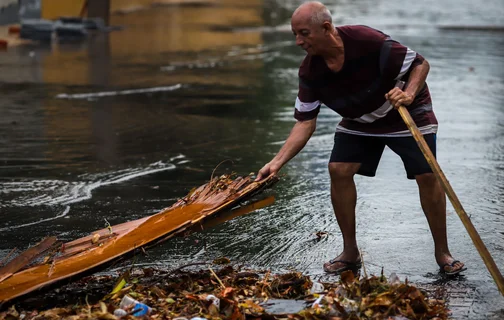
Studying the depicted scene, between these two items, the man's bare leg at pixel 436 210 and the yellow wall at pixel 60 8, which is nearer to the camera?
the man's bare leg at pixel 436 210

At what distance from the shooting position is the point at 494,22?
24.5 metres

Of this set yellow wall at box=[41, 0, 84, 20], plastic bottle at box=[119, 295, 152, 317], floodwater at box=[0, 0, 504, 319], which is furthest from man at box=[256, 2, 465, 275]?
yellow wall at box=[41, 0, 84, 20]

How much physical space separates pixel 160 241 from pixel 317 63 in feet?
4.45

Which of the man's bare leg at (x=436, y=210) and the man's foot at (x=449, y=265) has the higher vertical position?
the man's bare leg at (x=436, y=210)

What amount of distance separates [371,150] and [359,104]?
15.0 inches

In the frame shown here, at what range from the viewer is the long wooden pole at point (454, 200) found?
4648mm

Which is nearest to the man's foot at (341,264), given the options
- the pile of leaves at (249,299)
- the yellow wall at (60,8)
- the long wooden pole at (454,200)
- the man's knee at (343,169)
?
the pile of leaves at (249,299)

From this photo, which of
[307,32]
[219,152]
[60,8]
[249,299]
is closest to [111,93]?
[219,152]

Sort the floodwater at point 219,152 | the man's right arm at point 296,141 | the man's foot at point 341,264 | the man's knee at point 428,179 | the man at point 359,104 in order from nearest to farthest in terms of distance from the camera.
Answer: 1. the man at point 359,104
2. the man's knee at point 428,179
3. the man's right arm at point 296,141
4. the man's foot at point 341,264
5. the floodwater at point 219,152

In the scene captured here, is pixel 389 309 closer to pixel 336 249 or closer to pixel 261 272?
pixel 261 272

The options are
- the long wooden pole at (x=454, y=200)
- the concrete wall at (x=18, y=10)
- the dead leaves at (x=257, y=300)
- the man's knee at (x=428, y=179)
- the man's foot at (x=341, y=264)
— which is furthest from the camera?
the concrete wall at (x=18, y=10)

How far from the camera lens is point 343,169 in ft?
18.0

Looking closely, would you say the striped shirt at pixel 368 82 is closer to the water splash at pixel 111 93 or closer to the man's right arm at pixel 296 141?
the man's right arm at pixel 296 141

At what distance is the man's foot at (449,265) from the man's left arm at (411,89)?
101 cm
